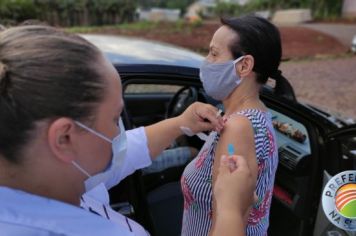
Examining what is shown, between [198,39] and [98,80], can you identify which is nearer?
[98,80]

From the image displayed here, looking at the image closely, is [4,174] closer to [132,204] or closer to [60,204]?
[60,204]

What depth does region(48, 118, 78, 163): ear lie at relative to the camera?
0.95 meters

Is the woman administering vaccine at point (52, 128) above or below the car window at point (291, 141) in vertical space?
above

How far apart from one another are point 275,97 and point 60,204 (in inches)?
61.4

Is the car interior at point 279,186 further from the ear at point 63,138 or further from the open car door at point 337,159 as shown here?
the ear at point 63,138

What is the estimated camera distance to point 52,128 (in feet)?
3.09

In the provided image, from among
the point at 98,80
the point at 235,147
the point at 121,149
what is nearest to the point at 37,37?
the point at 98,80

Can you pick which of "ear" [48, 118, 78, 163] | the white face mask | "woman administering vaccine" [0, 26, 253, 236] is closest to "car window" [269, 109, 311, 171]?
the white face mask

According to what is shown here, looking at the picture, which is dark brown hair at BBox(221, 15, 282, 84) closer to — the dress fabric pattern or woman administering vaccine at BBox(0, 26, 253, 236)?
the dress fabric pattern

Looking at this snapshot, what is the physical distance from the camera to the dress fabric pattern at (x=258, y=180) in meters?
1.57

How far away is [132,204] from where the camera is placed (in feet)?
7.05

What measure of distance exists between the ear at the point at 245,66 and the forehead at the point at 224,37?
0.08m

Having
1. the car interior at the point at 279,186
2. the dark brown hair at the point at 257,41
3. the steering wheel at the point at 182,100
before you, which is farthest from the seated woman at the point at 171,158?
the dark brown hair at the point at 257,41

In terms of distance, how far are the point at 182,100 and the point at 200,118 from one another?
1.54 metres
